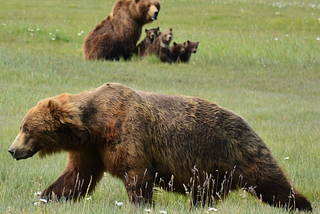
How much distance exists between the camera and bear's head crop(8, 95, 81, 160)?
429 centimetres

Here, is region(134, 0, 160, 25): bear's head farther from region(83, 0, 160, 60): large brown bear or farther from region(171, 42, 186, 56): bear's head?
region(171, 42, 186, 56): bear's head

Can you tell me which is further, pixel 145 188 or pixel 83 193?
pixel 83 193

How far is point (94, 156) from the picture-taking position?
14.8 ft

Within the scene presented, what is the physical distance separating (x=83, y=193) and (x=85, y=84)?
692 centimetres

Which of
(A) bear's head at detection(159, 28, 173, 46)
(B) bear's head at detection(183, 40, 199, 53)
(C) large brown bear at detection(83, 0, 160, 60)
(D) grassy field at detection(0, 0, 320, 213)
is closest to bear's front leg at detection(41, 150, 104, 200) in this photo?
(D) grassy field at detection(0, 0, 320, 213)

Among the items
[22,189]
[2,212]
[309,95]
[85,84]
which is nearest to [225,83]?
[309,95]

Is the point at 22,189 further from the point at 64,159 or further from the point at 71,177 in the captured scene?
the point at 64,159

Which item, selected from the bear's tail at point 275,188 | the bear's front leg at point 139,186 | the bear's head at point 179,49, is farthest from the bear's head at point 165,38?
the bear's front leg at point 139,186

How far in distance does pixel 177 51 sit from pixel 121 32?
1.91m

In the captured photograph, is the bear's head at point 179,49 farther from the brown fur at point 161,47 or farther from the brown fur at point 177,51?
the brown fur at point 161,47

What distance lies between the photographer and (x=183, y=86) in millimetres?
11922

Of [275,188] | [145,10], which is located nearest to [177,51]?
[145,10]

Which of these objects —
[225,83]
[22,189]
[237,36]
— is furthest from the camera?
[237,36]

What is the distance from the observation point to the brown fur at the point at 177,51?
1520 cm
